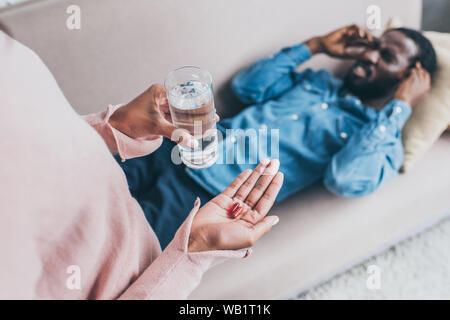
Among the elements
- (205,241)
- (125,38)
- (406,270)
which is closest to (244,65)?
(125,38)

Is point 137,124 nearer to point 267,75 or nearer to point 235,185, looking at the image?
point 235,185

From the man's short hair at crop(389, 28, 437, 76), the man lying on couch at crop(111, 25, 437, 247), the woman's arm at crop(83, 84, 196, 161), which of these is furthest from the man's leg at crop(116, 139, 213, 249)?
the man's short hair at crop(389, 28, 437, 76)

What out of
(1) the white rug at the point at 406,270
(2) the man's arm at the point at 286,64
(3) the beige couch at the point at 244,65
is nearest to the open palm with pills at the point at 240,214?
(3) the beige couch at the point at 244,65

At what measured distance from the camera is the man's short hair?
70cm

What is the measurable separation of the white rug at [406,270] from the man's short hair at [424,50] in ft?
1.30

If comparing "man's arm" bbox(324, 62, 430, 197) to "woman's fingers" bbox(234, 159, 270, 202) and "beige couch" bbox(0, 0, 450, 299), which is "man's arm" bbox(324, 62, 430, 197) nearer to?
"beige couch" bbox(0, 0, 450, 299)

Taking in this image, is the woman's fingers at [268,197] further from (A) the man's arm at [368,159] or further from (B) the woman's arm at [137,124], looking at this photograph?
(A) the man's arm at [368,159]

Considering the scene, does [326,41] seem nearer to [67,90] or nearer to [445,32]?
[445,32]

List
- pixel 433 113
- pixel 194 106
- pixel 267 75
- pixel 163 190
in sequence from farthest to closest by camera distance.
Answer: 1. pixel 433 113
2. pixel 267 75
3. pixel 163 190
4. pixel 194 106

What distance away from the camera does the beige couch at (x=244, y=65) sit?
41cm

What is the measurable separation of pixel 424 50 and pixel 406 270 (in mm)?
480

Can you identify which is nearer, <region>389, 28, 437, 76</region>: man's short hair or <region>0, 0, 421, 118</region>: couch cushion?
<region>0, 0, 421, 118</region>: couch cushion

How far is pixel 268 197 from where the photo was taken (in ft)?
1.29

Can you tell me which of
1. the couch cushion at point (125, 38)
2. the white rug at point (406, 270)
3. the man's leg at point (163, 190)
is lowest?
the white rug at point (406, 270)
